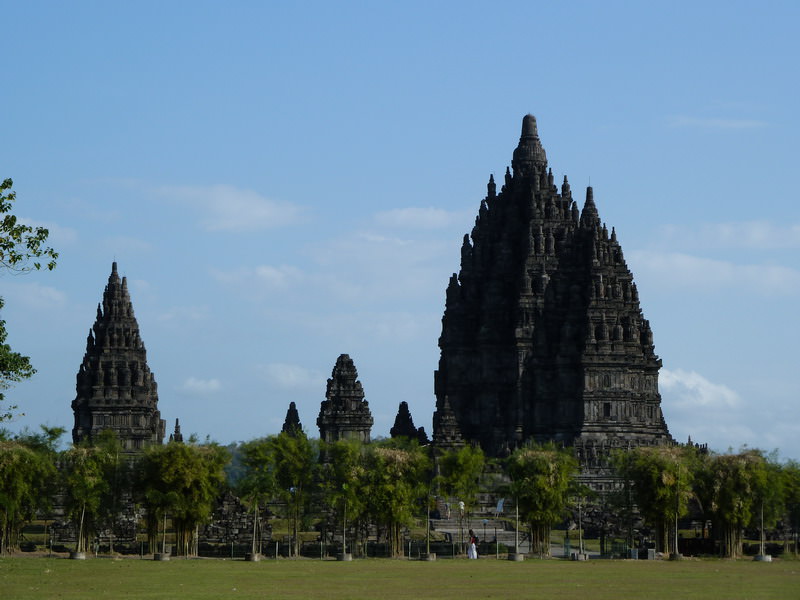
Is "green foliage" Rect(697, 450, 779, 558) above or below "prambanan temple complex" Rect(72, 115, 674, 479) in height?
below

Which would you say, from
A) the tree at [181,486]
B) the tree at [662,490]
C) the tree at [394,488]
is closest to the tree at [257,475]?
the tree at [181,486]

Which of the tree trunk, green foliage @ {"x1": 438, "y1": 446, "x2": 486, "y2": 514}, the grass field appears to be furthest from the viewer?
green foliage @ {"x1": 438, "y1": 446, "x2": 486, "y2": 514}

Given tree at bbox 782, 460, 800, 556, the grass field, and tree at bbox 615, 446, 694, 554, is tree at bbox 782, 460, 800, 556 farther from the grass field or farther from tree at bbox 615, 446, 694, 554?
the grass field

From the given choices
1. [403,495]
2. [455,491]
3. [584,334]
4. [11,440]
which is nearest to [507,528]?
[455,491]

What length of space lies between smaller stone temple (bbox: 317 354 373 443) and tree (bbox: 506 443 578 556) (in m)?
76.9

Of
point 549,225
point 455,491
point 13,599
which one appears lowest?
point 13,599

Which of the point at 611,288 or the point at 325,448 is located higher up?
the point at 611,288

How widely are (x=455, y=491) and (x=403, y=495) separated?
8.28m

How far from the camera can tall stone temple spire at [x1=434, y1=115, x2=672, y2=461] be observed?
179125 mm

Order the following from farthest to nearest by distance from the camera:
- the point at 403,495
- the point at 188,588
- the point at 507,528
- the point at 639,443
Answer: the point at 639,443 < the point at 507,528 < the point at 403,495 < the point at 188,588

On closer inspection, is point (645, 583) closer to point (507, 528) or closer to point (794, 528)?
point (794, 528)

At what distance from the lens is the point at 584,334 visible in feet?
591

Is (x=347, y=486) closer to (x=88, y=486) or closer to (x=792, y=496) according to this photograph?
(x=88, y=486)

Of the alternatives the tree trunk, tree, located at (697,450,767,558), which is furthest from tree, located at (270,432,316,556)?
tree, located at (697,450,767,558)
